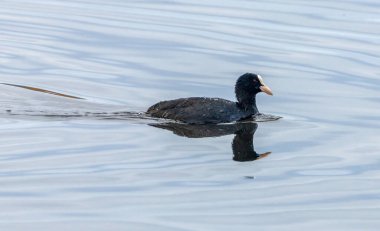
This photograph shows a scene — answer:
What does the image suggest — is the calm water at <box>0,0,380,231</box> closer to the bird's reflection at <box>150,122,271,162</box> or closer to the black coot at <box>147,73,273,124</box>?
the bird's reflection at <box>150,122,271,162</box>

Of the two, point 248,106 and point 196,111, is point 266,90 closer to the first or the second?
point 248,106

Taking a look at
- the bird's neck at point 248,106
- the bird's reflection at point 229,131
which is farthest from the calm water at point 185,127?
the bird's neck at point 248,106

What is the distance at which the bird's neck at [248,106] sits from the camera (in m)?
18.2

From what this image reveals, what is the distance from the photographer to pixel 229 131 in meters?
17.0

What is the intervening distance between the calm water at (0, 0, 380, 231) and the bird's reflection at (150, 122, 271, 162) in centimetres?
5

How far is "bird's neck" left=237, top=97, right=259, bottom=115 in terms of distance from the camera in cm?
1816

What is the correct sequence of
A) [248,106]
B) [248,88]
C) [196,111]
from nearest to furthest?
[196,111]
[248,106]
[248,88]

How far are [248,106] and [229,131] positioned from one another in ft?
4.30

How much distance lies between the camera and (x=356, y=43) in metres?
24.7

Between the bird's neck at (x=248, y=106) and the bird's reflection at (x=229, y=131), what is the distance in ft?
1.49

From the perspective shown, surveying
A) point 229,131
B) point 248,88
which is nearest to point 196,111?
point 229,131

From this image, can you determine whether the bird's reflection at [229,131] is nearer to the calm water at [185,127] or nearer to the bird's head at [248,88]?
the calm water at [185,127]

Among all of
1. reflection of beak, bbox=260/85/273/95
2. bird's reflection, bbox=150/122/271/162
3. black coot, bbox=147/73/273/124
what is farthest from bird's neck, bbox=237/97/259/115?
bird's reflection, bbox=150/122/271/162

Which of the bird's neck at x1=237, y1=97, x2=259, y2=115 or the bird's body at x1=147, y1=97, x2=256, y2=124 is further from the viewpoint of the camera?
the bird's neck at x1=237, y1=97, x2=259, y2=115
